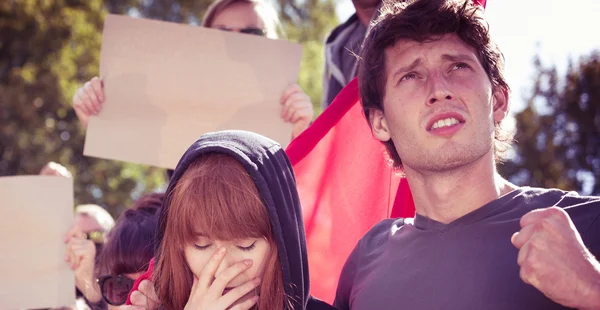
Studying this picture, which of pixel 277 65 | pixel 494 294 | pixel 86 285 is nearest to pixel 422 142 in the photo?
pixel 494 294

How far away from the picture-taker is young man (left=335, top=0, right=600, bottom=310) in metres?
2.27

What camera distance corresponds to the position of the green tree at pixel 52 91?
43.1 feet

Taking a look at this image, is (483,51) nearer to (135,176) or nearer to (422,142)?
(422,142)

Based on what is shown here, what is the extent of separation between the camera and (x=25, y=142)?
13.0 metres

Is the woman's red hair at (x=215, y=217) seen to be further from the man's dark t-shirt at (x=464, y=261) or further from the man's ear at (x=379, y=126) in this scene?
the man's ear at (x=379, y=126)

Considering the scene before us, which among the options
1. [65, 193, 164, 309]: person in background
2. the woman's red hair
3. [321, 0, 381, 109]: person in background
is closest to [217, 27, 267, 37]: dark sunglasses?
[321, 0, 381, 109]: person in background

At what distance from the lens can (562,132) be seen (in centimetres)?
1293

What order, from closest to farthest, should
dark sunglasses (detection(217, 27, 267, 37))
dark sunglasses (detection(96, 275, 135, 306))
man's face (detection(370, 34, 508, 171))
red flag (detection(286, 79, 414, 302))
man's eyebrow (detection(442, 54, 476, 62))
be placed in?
man's face (detection(370, 34, 508, 171))
man's eyebrow (detection(442, 54, 476, 62))
dark sunglasses (detection(96, 275, 135, 306))
red flag (detection(286, 79, 414, 302))
dark sunglasses (detection(217, 27, 267, 37))

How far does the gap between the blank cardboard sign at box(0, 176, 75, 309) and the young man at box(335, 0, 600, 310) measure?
5.11 ft

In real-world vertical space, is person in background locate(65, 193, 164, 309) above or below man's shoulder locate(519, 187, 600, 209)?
below

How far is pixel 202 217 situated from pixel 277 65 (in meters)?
1.34

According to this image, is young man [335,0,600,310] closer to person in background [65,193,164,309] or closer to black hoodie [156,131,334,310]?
black hoodie [156,131,334,310]

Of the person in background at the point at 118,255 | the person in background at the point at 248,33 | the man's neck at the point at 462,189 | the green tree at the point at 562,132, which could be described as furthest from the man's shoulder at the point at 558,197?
the green tree at the point at 562,132

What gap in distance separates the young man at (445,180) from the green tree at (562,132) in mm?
9596
